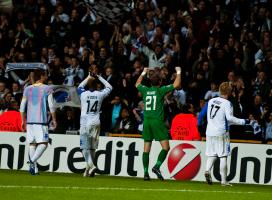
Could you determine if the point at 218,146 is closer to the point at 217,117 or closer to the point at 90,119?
the point at 217,117

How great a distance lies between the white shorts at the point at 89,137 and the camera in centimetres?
2064

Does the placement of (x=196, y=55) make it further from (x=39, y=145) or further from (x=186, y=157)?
(x=39, y=145)

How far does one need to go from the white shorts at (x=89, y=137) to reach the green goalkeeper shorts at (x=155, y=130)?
5.04ft

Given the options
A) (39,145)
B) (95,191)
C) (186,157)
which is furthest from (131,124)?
(95,191)

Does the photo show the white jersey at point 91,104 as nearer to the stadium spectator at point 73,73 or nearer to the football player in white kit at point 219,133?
the football player in white kit at point 219,133

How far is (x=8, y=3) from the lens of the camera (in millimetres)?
28812

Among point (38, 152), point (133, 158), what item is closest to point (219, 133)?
point (133, 158)

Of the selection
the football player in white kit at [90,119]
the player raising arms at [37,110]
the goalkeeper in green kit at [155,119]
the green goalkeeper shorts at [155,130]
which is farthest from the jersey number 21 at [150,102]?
the player raising arms at [37,110]

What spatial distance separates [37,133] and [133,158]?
2.98m

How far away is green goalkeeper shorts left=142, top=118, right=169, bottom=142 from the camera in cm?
1948

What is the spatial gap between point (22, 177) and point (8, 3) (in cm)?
1113

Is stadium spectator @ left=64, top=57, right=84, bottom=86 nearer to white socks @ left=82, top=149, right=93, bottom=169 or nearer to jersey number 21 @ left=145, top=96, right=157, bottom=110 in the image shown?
white socks @ left=82, top=149, right=93, bottom=169

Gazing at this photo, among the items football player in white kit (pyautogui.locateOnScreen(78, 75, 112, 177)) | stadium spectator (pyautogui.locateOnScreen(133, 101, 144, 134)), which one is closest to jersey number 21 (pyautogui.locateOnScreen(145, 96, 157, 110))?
football player in white kit (pyautogui.locateOnScreen(78, 75, 112, 177))

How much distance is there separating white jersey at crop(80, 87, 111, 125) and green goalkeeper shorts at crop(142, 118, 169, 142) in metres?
1.47
